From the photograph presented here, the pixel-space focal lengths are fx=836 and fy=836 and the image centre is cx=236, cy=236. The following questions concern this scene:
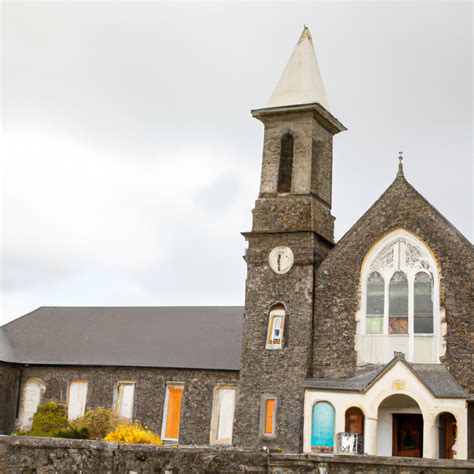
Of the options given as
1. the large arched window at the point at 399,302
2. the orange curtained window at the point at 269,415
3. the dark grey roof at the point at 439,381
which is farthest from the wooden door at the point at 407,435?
the orange curtained window at the point at 269,415

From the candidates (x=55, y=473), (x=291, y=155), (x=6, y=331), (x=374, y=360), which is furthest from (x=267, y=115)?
(x=55, y=473)

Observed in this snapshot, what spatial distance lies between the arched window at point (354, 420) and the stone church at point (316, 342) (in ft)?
0.12

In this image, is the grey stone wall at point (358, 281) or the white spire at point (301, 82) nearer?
the grey stone wall at point (358, 281)

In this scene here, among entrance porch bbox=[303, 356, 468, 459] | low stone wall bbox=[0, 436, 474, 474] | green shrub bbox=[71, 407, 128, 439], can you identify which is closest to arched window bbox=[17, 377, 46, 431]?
green shrub bbox=[71, 407, 128, 439]

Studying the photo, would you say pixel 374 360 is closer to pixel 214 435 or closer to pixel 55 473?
pixel 214 435

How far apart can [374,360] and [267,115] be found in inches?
443

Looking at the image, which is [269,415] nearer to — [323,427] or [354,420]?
[323,427]

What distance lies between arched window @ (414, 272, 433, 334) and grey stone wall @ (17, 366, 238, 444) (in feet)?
A: 31.1

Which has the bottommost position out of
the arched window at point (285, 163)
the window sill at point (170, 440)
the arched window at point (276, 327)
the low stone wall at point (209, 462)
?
the low stone wall at point (209, 462)

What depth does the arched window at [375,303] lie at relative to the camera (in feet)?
100

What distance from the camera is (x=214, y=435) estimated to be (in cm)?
3575

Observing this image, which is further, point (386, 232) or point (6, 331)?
point (6, 331)

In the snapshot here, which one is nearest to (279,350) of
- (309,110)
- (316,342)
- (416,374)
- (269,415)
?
(316,342)

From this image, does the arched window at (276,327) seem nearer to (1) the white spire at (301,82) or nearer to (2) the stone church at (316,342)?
(2) the stone church at (316,342)
